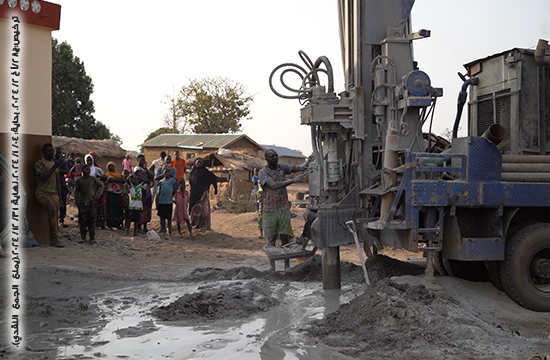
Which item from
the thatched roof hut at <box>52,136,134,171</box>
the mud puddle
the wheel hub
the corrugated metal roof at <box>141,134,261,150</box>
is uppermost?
the corrugated metal roof at <box>141,134,261,150</box>

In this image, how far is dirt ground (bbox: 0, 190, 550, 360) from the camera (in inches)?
195

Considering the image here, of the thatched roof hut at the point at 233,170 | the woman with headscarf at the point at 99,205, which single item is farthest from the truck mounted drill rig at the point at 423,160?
the thatched roof hut at the point at 233,170

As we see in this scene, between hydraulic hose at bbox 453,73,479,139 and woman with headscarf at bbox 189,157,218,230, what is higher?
hydraulic hose at bbox 453,73,479,139

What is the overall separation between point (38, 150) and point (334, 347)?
23.0 feet

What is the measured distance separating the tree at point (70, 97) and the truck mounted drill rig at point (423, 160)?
2497 centimetres

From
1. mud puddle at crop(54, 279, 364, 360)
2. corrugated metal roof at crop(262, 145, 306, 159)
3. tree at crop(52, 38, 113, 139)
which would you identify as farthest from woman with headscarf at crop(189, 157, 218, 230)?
corrugated metal roof at crop(262, 145, 306, 159)

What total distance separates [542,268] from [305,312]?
2.52 metres

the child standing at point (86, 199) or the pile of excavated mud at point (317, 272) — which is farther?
the child standing at point (86, 199)

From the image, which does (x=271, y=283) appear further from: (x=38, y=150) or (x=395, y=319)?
(x=38, y=150)

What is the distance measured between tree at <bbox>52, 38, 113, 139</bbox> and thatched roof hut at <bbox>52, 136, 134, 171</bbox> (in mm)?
9151

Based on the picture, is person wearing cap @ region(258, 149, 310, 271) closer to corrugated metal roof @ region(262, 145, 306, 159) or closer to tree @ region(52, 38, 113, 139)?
tree @ region(52, 38, 113, 139)

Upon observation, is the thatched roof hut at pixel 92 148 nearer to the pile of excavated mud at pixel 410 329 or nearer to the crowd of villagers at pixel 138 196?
the crowd of villagers at pixel 138 196

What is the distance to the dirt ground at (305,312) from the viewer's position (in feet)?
16.3

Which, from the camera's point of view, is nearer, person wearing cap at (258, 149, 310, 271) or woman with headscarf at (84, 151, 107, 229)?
person wearing cap at (258, 149, 310, 271)
